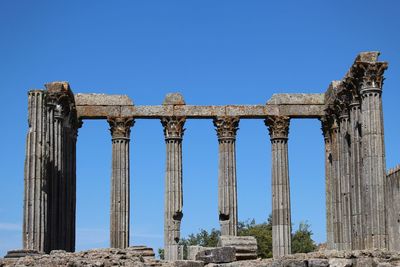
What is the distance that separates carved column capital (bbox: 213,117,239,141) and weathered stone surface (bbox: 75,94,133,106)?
436 centimetres

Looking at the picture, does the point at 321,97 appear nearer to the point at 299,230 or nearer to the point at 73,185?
the point at 73,185

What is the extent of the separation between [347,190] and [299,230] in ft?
170

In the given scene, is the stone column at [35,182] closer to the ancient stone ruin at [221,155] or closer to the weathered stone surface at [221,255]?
the ancient stone ruin at [221,155]

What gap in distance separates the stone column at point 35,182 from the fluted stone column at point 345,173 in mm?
13147

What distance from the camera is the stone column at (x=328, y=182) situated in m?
46.5

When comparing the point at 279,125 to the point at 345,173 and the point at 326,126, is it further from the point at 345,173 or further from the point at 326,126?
the point at 345,173

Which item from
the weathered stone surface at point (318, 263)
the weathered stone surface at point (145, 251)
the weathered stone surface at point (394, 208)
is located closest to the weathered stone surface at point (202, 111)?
the weathered stone surface at point (394, 208)

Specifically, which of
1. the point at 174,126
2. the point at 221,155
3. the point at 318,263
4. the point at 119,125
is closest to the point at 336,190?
the point at 221,155

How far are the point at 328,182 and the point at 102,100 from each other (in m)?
11.7

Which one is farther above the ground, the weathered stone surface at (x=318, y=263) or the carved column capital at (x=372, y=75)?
the carved column capital at (x=372, y=75)

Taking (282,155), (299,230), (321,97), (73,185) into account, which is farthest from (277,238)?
(299,230)

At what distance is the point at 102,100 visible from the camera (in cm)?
4612

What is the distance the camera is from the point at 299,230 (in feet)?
308

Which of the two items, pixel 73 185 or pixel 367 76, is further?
pixel 73 185
